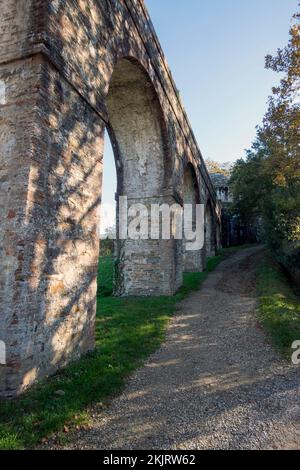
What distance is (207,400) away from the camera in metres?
4.12

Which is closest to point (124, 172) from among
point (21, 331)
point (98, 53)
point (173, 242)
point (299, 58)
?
point (173, 242)

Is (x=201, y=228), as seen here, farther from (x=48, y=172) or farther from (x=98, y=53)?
(x=48, y=172)

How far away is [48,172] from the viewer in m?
4.48

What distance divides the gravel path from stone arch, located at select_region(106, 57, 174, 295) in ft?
12.1

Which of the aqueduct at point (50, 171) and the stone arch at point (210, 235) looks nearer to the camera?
the aqueduct at point (50, 171)

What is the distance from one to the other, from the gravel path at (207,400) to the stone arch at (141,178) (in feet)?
12.1

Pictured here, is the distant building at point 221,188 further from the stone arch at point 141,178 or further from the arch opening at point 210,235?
the stone arch at point 141,178

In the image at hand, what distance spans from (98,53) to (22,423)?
232 inches

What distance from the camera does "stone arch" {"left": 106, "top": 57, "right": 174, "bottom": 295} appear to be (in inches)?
412

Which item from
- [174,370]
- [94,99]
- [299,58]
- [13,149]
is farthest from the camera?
[299,58]

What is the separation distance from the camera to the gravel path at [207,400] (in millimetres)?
3289

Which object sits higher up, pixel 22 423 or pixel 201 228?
pixel 201 228

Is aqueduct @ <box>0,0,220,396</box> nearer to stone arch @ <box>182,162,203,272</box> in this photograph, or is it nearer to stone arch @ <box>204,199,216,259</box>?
stone arch @ <box>182,162,203,272</box>
